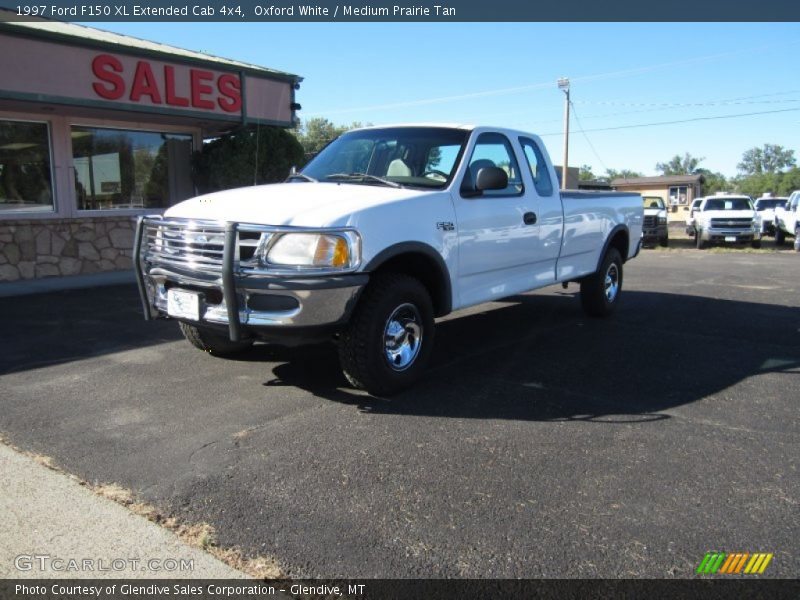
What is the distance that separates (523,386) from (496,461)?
4.83 ft

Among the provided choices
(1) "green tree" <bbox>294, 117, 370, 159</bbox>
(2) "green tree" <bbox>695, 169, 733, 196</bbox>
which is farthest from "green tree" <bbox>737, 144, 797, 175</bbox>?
(1) "green tree" <bbox>294, 117, 370, 159</bbox>

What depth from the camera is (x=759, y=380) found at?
5285mm

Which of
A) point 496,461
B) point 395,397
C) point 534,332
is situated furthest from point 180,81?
point 496,461

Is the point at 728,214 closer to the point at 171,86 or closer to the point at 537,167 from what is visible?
the point at 537,167

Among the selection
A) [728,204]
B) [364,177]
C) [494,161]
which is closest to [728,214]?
[728,204]

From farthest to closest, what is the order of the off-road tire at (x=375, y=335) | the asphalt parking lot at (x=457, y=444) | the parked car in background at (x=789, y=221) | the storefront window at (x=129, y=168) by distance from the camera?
1. the parked car in background at (x=789, y=221)
2. the storefront window at (x=129, y=168)
3. the off-road tire at (x=375, y=335)
4. the asphalt parking lot at (x=457, y=444)

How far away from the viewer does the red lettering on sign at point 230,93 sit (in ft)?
38.3

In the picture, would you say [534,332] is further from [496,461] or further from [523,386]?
[496,461]

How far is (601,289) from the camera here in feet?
25.5

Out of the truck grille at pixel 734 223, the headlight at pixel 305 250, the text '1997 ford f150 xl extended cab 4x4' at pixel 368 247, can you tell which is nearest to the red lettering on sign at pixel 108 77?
the text '1997 ford f150 xl extended cab 4x4' at pixel 368 247

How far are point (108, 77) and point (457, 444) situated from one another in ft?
30.0

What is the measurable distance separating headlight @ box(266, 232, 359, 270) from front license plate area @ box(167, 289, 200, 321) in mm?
698

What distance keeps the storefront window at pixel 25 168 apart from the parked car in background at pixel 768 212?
74.2ft

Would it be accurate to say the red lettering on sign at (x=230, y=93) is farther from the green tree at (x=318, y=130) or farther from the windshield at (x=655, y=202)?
the green tree at (x=318, y=130)
